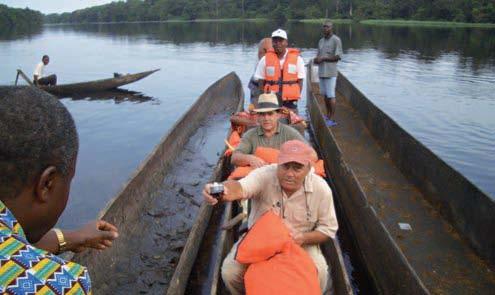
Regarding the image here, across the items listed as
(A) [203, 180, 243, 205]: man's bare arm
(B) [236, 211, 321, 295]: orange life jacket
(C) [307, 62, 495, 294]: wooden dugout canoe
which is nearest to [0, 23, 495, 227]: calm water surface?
(C) [307, 62, 495, 294]: wooden dugout canoe

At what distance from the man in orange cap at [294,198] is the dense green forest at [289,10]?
141ft

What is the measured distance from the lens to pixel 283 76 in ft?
20.1

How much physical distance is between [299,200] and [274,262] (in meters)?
0.52

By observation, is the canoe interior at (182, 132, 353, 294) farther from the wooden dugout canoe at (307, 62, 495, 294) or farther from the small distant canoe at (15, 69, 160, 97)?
the small distant canoe at (15, 69, 160, 97)

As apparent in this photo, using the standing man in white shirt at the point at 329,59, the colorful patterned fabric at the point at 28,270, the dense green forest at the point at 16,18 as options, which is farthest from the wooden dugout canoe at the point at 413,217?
the dense green forest at the point at 16,18

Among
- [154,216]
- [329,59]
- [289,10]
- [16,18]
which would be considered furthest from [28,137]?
[16,18]

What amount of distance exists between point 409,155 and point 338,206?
1151mm

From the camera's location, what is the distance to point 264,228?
A: 8.23 ft

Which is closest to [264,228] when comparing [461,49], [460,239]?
[460,239]

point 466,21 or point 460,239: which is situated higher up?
point 466,21

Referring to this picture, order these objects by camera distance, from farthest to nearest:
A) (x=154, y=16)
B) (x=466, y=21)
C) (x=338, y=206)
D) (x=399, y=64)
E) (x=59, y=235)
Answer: (x=154, y=16), (x=466, y=21), (x=399, y=64), (x=338, y=206), (x=59, y=235)

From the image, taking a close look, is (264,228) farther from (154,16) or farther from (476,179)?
(154,16)

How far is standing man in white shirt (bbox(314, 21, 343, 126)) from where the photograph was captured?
24.2 ft

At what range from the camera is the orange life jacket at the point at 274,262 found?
2.30 meters
